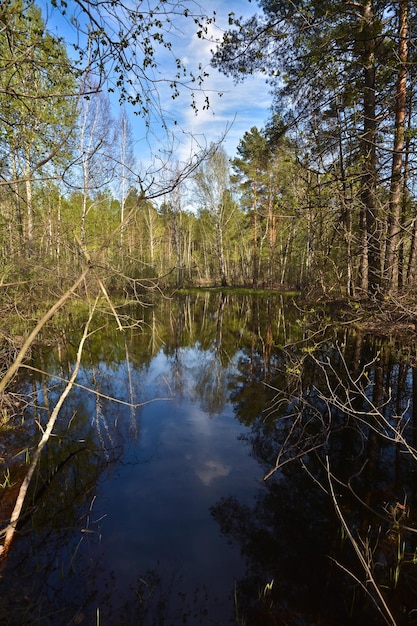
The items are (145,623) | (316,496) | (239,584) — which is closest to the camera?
(145,623)

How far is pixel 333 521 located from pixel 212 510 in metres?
1.33

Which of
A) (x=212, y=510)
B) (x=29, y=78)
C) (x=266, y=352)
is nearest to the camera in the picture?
(x=212, y=510)

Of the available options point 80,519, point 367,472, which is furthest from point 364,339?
point 80,519

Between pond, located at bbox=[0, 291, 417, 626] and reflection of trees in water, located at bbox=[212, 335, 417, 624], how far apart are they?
2cm

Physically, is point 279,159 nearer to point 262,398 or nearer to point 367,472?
point 262,398

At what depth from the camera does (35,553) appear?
313 cm

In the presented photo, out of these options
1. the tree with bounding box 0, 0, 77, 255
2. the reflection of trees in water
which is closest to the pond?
the reflection of trees in water

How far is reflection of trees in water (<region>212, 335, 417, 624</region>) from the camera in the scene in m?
2.75

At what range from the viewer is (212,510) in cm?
393

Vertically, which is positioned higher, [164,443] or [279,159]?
[279,159]

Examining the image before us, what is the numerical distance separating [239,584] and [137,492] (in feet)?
5.62

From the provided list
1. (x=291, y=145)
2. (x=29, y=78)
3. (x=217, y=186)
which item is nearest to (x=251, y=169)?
(x=217, y=186)

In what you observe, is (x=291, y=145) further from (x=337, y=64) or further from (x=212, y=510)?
(x=212, y=510)

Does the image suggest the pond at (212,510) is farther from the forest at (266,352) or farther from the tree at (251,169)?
the tree at (251,169)
